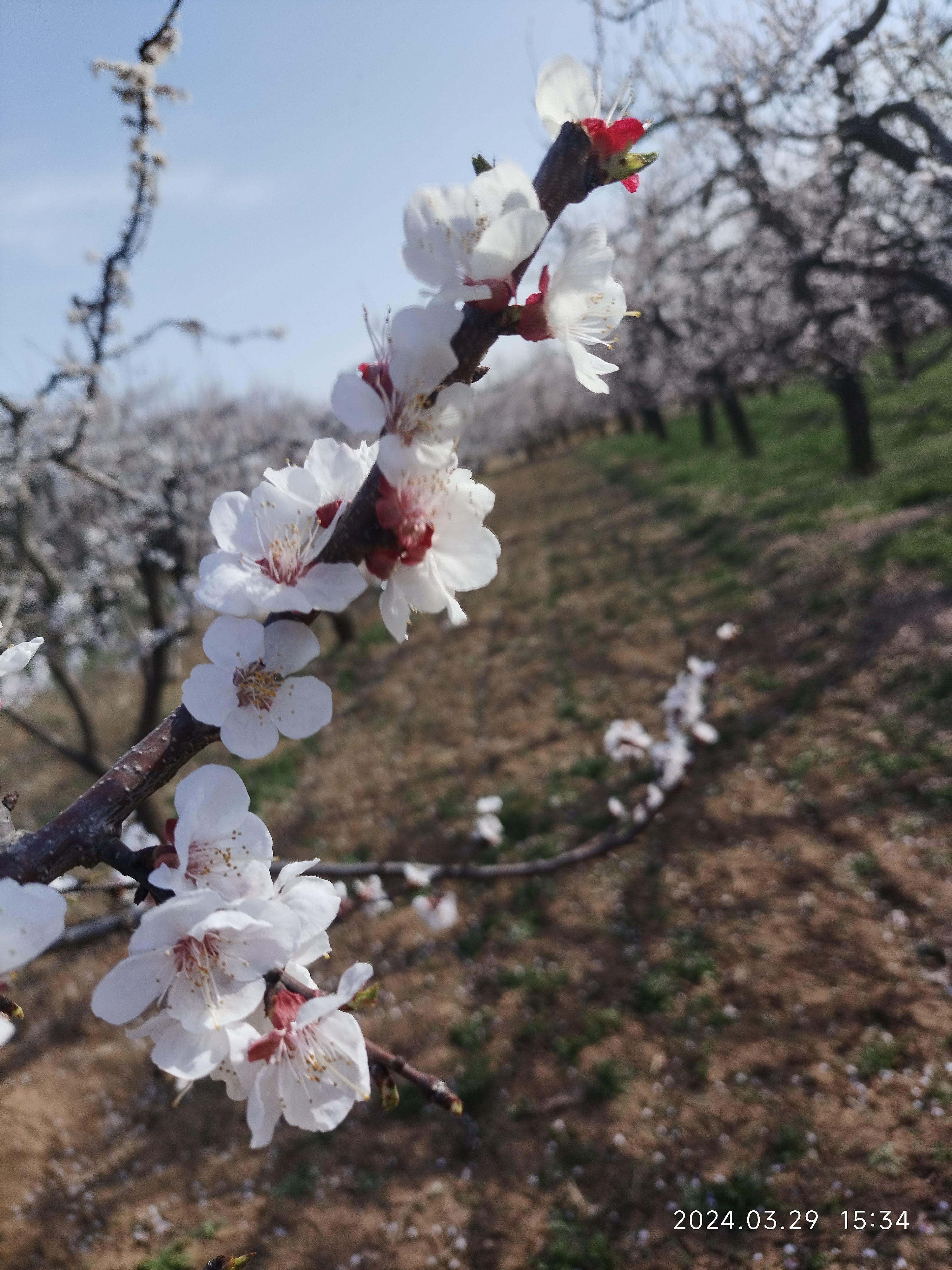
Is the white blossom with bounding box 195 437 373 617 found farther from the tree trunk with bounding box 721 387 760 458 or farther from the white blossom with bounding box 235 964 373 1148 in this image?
the tree trunk with bounding box 721 387 760 458

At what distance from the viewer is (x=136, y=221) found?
2.76m

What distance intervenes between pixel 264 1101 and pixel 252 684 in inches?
20.3

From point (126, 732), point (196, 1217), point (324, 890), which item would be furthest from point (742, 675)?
point (126, 732)

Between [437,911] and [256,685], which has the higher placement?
[256,685]

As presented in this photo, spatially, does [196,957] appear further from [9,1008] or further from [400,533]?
[400,533]

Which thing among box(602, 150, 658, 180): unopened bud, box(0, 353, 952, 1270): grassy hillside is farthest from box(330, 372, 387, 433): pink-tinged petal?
box(0, 353, 952, 1270): grassy hillside

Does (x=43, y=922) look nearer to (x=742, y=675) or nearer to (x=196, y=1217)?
(x=196, y=1217)

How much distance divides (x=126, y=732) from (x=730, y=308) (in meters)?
12.4

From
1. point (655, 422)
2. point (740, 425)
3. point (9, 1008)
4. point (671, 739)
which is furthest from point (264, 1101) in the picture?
point (655, 422)

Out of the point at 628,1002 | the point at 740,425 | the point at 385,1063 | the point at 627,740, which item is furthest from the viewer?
the point at 740,425

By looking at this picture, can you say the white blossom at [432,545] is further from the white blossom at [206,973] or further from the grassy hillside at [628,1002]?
the grassy hillside at [628,1002]

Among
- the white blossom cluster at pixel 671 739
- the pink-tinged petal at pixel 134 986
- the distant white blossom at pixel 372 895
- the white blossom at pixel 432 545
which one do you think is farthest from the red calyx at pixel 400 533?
the white blossom cluster at pixel 671 739

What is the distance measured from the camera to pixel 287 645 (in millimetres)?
819

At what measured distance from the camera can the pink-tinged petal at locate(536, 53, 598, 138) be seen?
0.76 m
